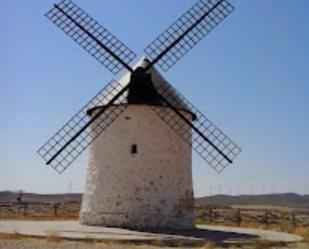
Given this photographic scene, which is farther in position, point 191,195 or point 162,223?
point 191,195

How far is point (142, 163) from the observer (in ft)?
61.7

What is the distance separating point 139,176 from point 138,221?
1486mm

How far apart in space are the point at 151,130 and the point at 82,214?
387 centimetres

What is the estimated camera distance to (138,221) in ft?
60.7

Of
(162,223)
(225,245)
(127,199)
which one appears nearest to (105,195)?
(127,199)

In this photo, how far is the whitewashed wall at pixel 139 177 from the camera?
18.7m

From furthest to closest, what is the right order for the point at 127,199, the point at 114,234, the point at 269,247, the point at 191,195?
1. the point at 191,195
2. the point at 127,199
3. the point at 114,234
4. the point at 269,247

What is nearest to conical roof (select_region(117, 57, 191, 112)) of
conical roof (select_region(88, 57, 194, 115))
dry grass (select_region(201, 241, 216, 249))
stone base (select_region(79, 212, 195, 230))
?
conical roof (select_region(88, 57, 194, 115))

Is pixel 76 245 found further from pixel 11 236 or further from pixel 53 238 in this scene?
pixel 11 236

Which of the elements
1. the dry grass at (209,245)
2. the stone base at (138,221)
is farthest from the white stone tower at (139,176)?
the dry grass at (209,245)

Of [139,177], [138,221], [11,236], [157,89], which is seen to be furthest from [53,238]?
[157,89]

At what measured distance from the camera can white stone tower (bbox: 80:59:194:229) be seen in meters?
18.7

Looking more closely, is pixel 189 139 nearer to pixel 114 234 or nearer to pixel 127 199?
pixel 127 199

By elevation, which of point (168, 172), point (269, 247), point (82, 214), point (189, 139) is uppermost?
point (189, 139)
